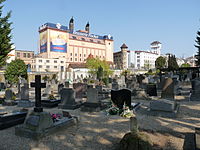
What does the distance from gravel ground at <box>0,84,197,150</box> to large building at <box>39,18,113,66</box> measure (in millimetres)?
71573

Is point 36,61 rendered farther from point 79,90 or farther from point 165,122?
point 165,122

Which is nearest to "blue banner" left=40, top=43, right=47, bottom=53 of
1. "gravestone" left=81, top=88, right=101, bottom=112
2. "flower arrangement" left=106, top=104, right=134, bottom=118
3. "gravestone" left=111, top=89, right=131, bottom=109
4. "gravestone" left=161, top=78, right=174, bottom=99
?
"gravestone" left=81, top=88, right=101, bottom=112

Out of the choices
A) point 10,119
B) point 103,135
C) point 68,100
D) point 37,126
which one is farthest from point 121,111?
point 10,119

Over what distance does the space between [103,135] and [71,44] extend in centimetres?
8560

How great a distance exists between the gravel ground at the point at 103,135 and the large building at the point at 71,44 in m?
71.6

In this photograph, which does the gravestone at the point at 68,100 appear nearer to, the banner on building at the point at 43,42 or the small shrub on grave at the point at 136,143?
the small shrub on grave at the point at 136,143

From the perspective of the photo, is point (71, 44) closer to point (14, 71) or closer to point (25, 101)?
point (14, 71)

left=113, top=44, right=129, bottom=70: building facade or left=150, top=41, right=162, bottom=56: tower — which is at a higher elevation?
left=150, top=41, right=162, bottom=56: tower

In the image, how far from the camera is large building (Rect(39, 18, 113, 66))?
77.6 metres

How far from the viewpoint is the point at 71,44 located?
88.8 metres

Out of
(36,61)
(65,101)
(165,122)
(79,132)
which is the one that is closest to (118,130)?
(79,132)

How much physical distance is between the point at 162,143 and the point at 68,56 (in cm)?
8230

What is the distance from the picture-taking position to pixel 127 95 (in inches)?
394

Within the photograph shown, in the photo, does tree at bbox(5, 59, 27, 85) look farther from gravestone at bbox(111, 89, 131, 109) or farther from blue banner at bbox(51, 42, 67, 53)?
blue banner at bbox(51, 42, 67, 53)
